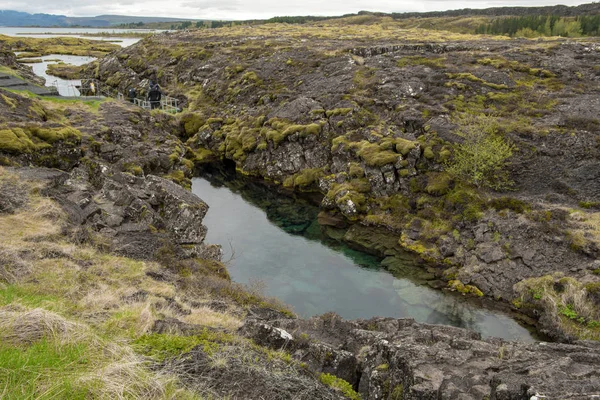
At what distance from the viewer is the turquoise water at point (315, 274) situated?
27375 millimetres

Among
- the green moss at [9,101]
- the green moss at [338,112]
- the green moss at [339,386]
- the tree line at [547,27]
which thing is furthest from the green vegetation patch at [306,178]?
the tree line at [547,27]

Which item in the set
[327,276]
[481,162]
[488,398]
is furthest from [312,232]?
[488,398]

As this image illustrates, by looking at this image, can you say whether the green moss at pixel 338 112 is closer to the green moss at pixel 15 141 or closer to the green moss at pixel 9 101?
the green moss at pixel 15 141

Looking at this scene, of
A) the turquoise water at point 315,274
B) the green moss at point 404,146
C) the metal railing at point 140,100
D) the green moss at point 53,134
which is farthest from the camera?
the metal railing at point 140,100

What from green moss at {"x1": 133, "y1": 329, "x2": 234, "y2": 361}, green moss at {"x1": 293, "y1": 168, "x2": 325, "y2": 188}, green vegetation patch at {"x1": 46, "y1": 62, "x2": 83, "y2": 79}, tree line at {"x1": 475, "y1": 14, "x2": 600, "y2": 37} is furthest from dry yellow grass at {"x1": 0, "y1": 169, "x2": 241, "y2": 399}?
tree line at {"x1": 475, "y1": 14, "x2": 600, "y2": 37}

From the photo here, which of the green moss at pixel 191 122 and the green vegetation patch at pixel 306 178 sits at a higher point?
the green moss at pixel 191 122

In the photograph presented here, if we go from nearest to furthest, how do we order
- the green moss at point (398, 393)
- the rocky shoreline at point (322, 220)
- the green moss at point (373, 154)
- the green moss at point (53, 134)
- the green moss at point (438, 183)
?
the rocky shoreline at point (322, 220), the green moss at point (398, 393), the green moss at point (53, 134), the green moss at point (438, 183), the green moss at point (373, 154)

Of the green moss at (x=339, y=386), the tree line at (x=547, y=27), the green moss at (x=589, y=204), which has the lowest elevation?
the green moss at (x=589, y=204)

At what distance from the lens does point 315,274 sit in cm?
3244

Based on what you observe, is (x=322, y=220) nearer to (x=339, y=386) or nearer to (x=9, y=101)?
(x=339, y=386)

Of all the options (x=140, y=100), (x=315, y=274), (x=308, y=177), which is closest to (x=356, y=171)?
(x=308, y=177)

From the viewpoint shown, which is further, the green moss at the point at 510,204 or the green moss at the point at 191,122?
the green moss at the point at 191,122

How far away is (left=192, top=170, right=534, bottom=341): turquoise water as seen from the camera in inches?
1078

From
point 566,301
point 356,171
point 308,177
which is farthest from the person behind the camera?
point 308,177
